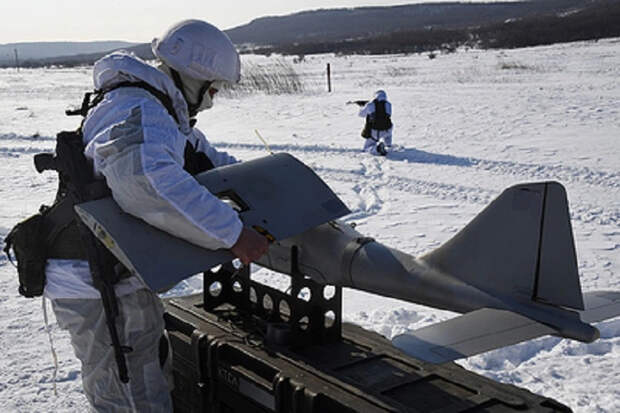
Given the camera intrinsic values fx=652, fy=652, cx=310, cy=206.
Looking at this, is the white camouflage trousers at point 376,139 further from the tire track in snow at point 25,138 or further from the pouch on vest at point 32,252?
the pouch on vest at point 32,252

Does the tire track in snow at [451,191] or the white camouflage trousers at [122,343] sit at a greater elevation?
the white camouflage trousers at [122,343]

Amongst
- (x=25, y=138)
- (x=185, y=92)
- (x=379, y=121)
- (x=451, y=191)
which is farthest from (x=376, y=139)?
(x=185, y=92)

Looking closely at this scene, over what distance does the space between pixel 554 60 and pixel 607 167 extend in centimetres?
2123

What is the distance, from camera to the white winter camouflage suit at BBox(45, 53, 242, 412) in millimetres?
2504

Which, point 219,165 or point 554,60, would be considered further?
point 554,60

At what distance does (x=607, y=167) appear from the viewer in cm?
877

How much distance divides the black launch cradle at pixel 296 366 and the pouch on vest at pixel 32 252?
82 centimetres

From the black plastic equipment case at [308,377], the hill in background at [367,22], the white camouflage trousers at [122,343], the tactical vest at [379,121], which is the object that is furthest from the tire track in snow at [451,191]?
the hill in background at [367,22]

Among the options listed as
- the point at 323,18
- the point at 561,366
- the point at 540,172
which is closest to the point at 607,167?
the point at 540,172

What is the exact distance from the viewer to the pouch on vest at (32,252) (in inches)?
113

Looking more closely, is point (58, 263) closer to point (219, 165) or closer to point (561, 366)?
point (219, 165)

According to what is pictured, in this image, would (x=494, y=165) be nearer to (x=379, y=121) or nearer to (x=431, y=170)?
(x=431, y=170)

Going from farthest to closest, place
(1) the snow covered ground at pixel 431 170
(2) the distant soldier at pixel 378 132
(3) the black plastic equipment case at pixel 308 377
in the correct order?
(2) the distant soldier at pixel 378 132 → (1) the snow covered ground at pixel 431 170 → (3) the black plastic equipment case at pixel 308 377

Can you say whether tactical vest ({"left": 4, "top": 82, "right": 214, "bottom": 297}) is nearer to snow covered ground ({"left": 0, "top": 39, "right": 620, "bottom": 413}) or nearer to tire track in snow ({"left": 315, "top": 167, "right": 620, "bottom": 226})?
snow covered ground ({"left": 0, "top": 39, "right": 620, "bottom": 413})
